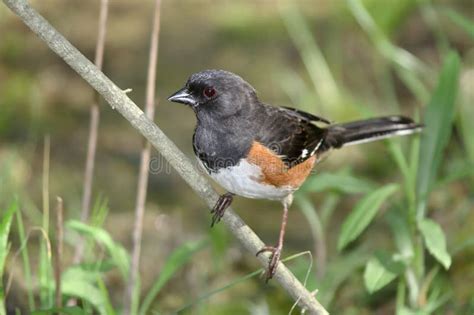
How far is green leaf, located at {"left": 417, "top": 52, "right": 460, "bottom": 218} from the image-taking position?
4.62m

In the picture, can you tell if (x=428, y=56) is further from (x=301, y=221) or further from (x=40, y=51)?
(x=40, y=51)

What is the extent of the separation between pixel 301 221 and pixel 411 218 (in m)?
1.70

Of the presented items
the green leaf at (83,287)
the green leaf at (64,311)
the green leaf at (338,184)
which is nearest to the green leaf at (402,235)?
the green leaf at (338,184)

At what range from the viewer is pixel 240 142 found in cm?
388

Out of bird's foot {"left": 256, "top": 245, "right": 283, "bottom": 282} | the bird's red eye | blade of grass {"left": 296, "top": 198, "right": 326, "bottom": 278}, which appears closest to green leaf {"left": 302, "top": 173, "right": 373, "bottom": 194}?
blade of grass {"left": 296, "top": 198, "right": 326, "bottom": 278}

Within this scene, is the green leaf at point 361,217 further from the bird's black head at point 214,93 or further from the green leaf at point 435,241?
the bird's black head at point 214,93

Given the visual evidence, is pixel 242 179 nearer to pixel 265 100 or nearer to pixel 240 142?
pixel 240 142

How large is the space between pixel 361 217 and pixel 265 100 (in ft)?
11.1

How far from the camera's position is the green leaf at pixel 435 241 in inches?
156

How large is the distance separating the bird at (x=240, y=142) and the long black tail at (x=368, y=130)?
0.62 m

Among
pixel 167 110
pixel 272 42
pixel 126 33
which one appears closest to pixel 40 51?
pixel 126 33

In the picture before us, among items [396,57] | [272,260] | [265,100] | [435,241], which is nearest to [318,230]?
[435,241]

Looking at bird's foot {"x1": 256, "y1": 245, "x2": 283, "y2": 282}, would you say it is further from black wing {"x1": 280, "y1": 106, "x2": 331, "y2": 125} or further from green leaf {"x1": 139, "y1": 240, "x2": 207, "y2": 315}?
black wing {"x1": 280, "y1": 106, "x2": 331, "y2": 125}

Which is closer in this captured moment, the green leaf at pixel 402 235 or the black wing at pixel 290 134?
the black wing at pixel 290 134
